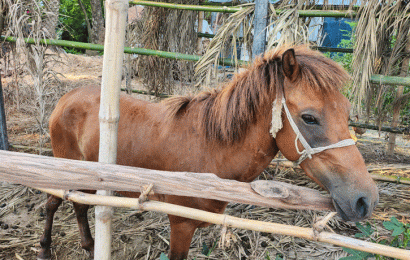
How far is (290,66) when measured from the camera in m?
1.60

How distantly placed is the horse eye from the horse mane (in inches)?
5.9

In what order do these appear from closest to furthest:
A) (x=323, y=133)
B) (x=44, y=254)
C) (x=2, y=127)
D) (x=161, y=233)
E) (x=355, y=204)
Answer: (x=355, y=204), (x=323, y=133), (x=44, y=254), (x=161, y=233), (x=2, y=127)

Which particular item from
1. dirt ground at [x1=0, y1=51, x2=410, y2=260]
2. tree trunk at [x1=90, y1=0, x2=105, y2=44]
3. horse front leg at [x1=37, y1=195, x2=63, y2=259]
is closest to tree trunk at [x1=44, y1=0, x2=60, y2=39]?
dirt ground at [x1=0, y1=51, x2=410, y2=260]

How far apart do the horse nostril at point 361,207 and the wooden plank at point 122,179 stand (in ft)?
0.66

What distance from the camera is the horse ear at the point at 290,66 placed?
1547mm

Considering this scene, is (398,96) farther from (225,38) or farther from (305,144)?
(305,144)

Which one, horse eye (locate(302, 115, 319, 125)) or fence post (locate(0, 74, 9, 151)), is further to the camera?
fence post (locate(0, 74, 9, 151))

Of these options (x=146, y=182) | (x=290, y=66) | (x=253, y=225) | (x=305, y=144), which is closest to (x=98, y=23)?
(x=290, y=66)

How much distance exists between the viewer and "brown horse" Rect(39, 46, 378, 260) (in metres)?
1.46

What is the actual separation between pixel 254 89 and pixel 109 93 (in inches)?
32.6

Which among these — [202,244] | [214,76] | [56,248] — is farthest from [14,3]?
[202,244]

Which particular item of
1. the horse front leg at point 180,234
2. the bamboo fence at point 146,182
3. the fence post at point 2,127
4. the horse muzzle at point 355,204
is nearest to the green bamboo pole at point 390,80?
the horse muzzle at point 355,204

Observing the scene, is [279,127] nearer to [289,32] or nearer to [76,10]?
[289,32]

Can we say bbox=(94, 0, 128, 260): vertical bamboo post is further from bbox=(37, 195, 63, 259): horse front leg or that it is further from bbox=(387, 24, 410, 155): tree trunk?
bbox=(387, 24, 410, 155): tree trunk
